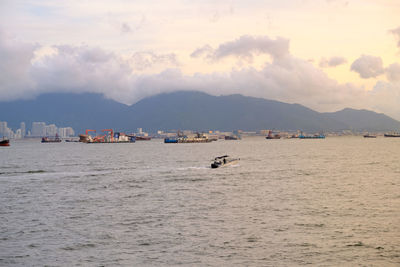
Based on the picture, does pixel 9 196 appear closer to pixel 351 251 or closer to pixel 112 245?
pixel 112 245

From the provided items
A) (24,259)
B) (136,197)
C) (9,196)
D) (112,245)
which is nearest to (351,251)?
(112,245)

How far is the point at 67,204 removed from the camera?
49719mm

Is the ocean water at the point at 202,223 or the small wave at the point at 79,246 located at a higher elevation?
the ocean water at the point at 202,223

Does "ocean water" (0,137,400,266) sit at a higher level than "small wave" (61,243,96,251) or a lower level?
higher

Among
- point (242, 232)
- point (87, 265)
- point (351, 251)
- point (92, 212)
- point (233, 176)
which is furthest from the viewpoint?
point (233, 176)

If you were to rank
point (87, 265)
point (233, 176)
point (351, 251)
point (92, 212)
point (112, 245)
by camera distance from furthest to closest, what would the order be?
1. point (233, 176)
2. point (92, 212)
3. point (112, 245)
4. point (351, 251)
5. point (87, 265)

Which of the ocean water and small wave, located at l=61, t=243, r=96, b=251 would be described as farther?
small wave, located at l=61, t=243, r=96, b=251

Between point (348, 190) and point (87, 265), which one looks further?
point (348, 190)

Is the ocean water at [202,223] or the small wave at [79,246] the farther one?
the small wave at [79,246]

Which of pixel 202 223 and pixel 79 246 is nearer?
pixel 79 246

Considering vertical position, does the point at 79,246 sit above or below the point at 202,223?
below

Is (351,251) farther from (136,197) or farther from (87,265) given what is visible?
(136,197)

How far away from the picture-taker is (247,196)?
2115 inches

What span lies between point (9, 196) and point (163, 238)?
99.6ft
